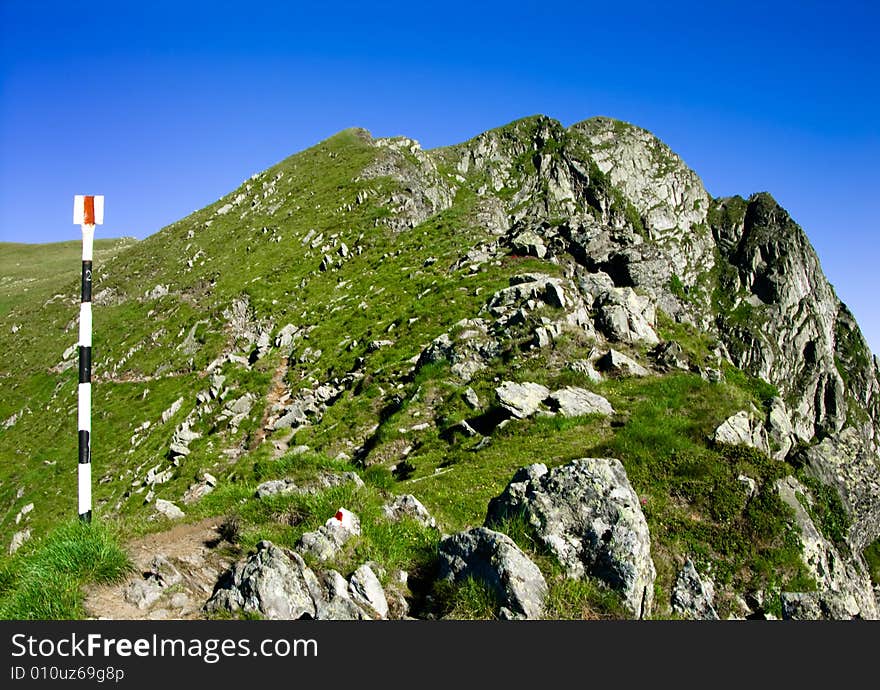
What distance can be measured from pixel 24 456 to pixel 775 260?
18962 cm

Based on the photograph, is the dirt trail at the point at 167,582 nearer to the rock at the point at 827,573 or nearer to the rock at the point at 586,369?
the rock at the point at 827,573

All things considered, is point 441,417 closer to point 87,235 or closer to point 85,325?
point 85,325

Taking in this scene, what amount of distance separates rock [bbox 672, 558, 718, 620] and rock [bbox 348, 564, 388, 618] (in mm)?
5171

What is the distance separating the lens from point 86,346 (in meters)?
9.41

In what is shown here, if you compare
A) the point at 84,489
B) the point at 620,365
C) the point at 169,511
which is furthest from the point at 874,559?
the point at 84,489

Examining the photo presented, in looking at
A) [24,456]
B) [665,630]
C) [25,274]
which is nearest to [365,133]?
[24,456]

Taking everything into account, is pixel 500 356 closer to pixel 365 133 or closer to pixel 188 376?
pixel 188 376

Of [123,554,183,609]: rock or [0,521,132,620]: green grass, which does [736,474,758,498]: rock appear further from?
[0,521,132,620]: green grass

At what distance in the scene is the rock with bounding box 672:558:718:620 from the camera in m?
9.00

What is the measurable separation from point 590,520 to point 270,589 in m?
5.28

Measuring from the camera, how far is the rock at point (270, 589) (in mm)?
6852

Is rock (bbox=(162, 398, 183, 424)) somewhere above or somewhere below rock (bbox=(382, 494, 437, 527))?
above

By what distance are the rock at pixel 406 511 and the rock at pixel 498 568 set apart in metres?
2.02

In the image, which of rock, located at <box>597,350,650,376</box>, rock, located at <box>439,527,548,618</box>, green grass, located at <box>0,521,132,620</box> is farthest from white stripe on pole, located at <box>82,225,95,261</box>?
rock, located at <box>597,350,650,376</box>
